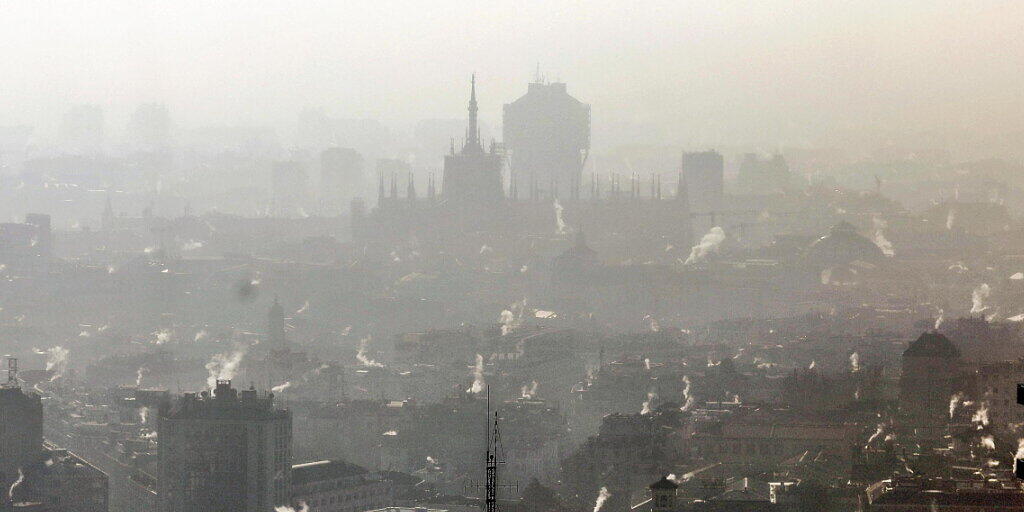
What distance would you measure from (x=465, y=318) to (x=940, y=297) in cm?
2248

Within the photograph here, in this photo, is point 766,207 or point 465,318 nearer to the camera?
point 465,318

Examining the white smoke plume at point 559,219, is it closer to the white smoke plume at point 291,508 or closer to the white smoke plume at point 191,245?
the white smoke plume at point 191,245

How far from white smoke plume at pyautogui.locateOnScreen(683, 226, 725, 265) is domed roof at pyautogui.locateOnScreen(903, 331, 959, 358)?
7408 centimetres

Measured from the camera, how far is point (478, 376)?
102m

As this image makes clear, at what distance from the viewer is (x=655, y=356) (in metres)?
106

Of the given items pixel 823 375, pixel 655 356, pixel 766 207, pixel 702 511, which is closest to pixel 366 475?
pixel 702 511

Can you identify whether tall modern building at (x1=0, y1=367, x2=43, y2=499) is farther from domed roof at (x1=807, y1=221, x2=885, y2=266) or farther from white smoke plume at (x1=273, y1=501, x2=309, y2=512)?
domed roof at (x1=807, y1=221, x2=885, y2=266)

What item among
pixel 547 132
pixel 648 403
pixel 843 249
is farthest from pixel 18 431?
pixel 547 132

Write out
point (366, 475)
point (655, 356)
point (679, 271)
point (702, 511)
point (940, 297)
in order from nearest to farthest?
point (702, 511)
point (366, 475)
point (655, 356)
point (940, 297)
point (679, 271)

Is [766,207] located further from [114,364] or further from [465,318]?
[114,364]

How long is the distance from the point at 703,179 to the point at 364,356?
2597 inches

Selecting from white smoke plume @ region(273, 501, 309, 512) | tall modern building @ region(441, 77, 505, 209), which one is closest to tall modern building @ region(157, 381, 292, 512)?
white smoke plume @ region(273, 501, 309, 512)

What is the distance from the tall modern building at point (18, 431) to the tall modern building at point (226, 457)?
5.35 meters

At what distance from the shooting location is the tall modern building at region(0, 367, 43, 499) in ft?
225
